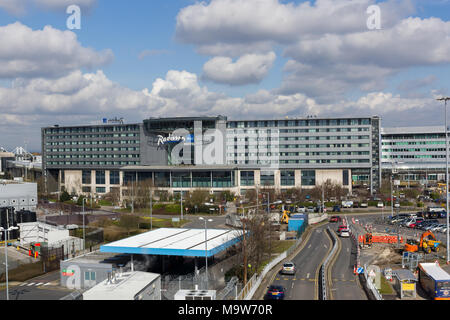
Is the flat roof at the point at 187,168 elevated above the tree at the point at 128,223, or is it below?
above

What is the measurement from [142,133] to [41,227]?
57.9 metres

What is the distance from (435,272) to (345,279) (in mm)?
6281

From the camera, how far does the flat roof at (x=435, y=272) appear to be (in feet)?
87.0

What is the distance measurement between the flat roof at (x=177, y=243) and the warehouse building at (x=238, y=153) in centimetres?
5305

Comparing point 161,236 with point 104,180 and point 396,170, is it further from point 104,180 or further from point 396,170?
point 396,170

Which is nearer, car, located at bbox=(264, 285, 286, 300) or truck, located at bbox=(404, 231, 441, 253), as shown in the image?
car, located at bbox=(264, 285, 286, 300)

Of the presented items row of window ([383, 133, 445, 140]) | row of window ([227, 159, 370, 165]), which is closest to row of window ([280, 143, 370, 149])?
row of window ([227, 159, 370, 165])

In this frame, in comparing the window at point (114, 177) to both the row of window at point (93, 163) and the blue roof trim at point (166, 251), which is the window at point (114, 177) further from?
the blue roof trim at point (166, 251)

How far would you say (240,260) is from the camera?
111 ft

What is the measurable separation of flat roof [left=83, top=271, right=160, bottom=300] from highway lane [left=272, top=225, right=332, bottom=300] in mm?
9547

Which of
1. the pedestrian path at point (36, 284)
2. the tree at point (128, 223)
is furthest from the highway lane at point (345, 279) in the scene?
the tree at point (128, 223)

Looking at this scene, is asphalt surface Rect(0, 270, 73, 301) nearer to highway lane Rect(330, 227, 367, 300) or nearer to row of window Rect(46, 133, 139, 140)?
highway lane Rect(330, 227, 367, 300)

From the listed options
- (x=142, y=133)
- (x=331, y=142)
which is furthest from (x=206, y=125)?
(x=331, y=142)

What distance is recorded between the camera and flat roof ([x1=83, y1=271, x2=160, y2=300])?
21531mm
